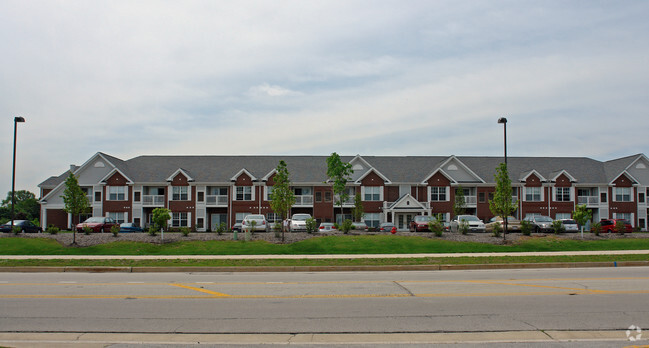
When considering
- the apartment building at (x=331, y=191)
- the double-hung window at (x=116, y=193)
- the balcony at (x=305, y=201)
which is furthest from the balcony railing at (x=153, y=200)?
the balcony at (x=305, y=201)

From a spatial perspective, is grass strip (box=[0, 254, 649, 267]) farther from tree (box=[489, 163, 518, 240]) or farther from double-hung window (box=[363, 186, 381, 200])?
double-hung window (box=[363, 186, 381, 200])

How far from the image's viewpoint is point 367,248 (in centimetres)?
2362

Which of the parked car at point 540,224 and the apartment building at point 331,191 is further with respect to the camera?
the apartment building at point 331,191

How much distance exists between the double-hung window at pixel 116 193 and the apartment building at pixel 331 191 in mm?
99

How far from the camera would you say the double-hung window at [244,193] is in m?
51.4

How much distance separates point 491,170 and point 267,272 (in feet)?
146

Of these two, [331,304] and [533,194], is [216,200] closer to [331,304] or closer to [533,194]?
[533,194]

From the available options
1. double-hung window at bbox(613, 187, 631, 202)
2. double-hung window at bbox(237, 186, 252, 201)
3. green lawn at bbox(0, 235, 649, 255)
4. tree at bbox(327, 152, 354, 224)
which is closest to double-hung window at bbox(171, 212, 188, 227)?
double-hung window at bbox(237, 186, 252, 201)

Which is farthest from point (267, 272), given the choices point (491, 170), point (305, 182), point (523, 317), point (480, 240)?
point (491, 170)

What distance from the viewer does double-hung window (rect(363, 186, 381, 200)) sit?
51250 millimetres

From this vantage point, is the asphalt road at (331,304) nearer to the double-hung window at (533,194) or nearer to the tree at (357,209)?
the tree at (357,209)

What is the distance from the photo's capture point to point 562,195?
5266cm

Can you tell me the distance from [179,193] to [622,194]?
48884 mm

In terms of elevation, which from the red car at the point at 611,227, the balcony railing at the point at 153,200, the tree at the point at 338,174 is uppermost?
the tree at the point at 338,174
